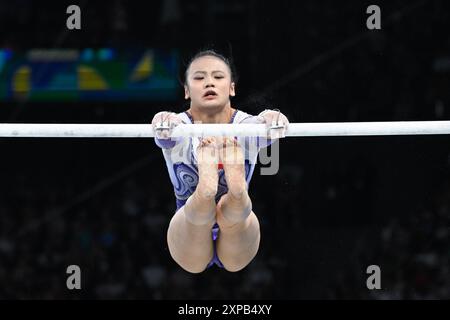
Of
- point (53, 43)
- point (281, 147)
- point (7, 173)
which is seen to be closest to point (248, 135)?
point (281, 147)

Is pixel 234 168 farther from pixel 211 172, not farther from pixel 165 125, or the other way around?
pixel 165 125

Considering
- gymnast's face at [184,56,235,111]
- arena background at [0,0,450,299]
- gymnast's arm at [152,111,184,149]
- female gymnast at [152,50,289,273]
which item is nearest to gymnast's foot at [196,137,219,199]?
female gymnast at [152,50,289,273]

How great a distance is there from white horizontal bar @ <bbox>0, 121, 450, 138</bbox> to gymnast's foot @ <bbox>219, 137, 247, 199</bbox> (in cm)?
9

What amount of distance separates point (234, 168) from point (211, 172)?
0.12 m

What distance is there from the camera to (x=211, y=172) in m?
4.45

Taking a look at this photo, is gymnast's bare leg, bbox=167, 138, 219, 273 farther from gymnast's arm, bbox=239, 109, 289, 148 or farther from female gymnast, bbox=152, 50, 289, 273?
gymnast's arm, bbox=239, 109, 289, 148

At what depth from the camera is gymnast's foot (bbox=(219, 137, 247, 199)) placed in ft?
14.5

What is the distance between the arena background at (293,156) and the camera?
8.38 meters

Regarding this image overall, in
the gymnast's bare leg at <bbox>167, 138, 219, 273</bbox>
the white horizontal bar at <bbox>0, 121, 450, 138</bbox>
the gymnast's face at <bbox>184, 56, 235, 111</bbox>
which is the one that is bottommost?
the gymnast's bare leg at <bbox>167, 138, 219, 273</bbox>

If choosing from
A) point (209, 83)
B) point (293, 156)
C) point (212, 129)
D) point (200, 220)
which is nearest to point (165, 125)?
point (212, 129)

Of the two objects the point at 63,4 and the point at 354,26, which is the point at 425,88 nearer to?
the point at 354,26

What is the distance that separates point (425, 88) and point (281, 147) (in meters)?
1.52

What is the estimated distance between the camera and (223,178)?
15.9ft

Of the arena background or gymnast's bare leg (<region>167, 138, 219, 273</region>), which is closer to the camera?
gymnast's bare leg (<region>167, 138, 219, 273</region>)
